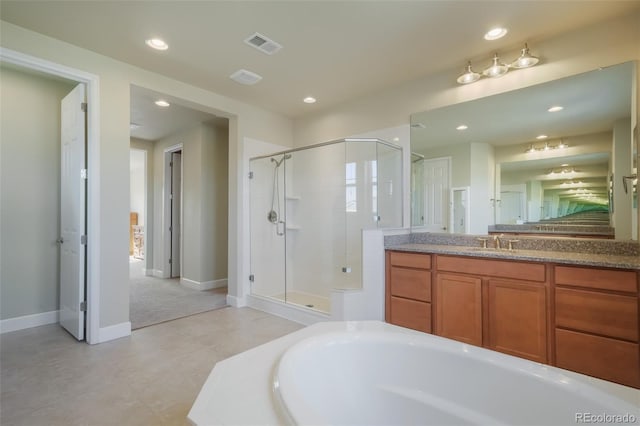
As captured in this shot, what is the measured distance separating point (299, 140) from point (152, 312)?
3.02 meters

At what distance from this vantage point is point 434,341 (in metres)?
1.50

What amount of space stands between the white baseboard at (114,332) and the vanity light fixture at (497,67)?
398 cm

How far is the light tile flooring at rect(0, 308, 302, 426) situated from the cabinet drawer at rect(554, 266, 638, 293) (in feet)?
7.81

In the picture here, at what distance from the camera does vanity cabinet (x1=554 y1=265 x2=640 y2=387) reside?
1829mm

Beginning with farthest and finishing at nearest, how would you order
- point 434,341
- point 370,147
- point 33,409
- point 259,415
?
point 370,147 < point 33,409 < point 434,341 < point 259,415

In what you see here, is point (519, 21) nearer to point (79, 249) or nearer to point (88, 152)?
point (88, 152)

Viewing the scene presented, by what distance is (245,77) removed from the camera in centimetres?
318

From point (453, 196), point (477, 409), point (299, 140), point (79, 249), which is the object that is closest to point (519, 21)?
point (453, 196)

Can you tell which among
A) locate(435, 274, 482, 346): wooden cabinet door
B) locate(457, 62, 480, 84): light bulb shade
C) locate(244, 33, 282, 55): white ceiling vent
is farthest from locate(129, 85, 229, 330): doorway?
locate(457, 62, 480, 84): light bulb shade

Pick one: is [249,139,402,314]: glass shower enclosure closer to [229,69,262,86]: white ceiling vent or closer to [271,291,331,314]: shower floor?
[271,291,331,314]: shower floor

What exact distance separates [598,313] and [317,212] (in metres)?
A: 2.91

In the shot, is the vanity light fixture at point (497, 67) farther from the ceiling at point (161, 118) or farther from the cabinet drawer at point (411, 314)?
the ceiling at point (161, 118)

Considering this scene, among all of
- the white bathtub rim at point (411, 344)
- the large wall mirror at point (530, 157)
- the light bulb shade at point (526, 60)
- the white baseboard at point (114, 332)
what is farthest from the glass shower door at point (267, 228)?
the light bulb shade at point (526, 60)

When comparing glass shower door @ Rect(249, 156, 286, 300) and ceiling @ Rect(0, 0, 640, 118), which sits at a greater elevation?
ceiling @ Rect(0, 0, 640, 118)
